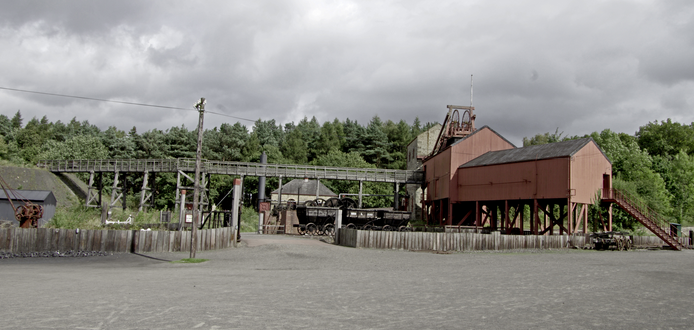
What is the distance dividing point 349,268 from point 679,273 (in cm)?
1360

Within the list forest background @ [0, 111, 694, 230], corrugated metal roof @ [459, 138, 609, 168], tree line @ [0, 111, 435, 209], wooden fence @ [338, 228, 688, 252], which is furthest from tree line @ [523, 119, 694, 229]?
tree line @ [0, 111, 435, 209]

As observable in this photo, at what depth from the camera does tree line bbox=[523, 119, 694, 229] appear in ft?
185

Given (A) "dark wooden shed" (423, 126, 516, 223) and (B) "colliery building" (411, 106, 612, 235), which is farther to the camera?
(A) "dark wooden shed" (423, 126, 516, 223)

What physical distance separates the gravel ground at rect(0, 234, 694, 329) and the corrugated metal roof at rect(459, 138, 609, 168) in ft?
56.2

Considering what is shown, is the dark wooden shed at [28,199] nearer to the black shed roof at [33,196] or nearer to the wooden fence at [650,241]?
the black shed roof at [33,196]

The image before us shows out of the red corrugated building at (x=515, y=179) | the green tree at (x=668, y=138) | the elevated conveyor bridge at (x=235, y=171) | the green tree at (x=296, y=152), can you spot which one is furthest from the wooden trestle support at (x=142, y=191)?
the green tree at (x=668, y=138)

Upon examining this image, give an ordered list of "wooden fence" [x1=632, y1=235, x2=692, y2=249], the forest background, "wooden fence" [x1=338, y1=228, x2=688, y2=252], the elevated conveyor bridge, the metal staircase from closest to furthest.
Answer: "wooden fence" [x1=338, y1=228, x2=688, y2=252] < the metal staircase < "wooden fence" [x1=632, y1=235, x2=692, y2=249] < the elevated conveyor bridge < the forest background

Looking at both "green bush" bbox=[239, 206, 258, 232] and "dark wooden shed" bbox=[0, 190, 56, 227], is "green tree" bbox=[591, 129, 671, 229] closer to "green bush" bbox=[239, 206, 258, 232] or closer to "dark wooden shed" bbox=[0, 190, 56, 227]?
"green bush" bbox=[239, 206, 258, 232]

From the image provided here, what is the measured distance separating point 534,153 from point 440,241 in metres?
15.4

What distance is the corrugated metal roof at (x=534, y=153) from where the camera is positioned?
38956mm

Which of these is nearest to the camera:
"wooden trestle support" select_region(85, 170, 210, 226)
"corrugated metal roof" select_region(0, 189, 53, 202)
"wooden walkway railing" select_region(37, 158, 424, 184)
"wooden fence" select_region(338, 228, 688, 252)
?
"wooden fence" select_region(338, 228, 688, 252)

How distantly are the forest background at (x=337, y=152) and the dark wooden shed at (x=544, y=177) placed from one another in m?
12.5

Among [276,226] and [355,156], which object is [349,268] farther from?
[355,156]

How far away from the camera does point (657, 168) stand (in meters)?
73.4
